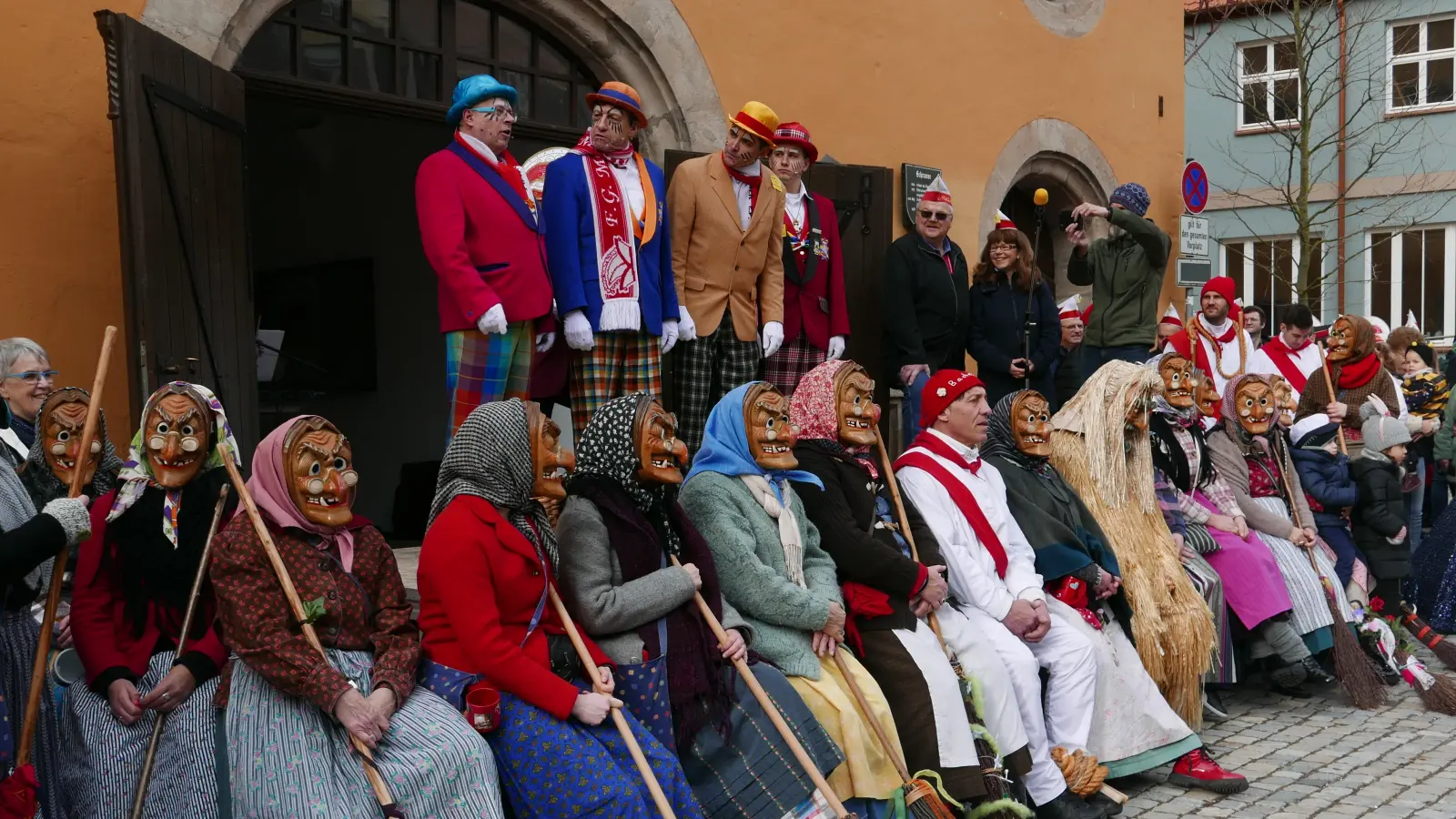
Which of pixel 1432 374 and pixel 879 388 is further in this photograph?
pixel 1432 374

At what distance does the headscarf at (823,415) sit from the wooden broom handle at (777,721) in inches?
45.9

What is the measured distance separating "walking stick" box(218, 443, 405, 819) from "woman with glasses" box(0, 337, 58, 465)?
1.34 m

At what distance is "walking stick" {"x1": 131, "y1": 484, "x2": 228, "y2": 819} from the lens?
3891 mm

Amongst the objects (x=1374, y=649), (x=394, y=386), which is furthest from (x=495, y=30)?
(x=1374, y=649)

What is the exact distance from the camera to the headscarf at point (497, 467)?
4234mm

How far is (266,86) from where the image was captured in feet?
22.9

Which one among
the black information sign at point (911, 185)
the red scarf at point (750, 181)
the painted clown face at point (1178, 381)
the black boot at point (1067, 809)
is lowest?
the black boot at point (1067, 809)

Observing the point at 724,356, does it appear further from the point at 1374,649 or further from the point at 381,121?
the point at 381,121

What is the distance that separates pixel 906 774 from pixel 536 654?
54.8 inches

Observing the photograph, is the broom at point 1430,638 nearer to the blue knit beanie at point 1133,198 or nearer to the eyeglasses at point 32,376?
the blue knit beanie at point 1133,198

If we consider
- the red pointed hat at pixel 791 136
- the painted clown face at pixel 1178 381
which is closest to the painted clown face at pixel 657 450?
the red pointed hat at pixel 791 136

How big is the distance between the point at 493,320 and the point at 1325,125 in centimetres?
1931

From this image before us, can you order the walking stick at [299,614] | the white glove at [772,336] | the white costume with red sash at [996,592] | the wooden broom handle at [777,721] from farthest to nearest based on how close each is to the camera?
the white glove at [772,336], the white costume with red sash at [996,592], the wooden broom handle at [777,721], the walking stick at [299,614]

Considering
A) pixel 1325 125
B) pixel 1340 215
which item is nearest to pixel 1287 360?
pixel 1340 215
